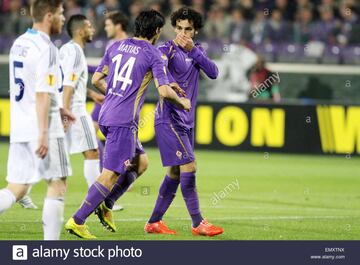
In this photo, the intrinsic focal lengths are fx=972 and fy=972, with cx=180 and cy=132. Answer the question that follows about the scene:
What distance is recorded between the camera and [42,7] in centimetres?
728

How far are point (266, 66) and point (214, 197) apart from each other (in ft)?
29.9

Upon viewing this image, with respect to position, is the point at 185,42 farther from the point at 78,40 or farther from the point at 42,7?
the point at 78,40

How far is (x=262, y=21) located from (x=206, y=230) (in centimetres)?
1331

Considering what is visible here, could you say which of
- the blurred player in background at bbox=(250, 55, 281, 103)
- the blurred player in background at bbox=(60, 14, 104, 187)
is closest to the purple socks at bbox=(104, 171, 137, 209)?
the blurred player in background at bbox=(60, 14, 104, 187)

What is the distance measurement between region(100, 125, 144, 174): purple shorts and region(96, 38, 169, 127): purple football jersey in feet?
0.23

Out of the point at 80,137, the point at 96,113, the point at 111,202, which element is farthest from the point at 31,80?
the point at 96,113

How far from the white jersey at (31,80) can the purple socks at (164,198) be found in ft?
6.93

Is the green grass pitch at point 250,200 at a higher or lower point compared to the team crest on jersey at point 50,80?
lower

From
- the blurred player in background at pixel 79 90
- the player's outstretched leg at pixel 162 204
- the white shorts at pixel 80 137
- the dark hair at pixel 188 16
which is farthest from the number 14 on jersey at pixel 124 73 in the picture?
the white shorts at pixel 80 137

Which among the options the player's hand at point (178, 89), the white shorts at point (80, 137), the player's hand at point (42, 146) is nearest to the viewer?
the player's hand at point (42, 146)

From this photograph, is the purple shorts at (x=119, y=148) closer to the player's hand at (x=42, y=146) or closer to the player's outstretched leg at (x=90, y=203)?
the player's outstretched leg at (x=90, y=203)

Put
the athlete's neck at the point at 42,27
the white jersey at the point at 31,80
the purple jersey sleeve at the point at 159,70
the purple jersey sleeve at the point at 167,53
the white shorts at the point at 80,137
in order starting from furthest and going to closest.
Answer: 1. the white shorts at the point at 80,137
2. the purple jersey sleeve at the point at 167,53
3. the purple jersey sleeve at the point at 159,70
4. the athlete's neck at the point at 42,27
5. the white jersey at the point at 31,80

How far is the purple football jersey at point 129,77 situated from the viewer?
860 cm

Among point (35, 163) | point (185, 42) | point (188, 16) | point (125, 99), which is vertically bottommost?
point (35, 163)
